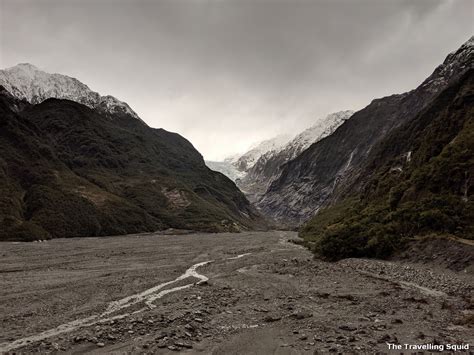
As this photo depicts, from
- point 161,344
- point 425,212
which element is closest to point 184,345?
point 161,344

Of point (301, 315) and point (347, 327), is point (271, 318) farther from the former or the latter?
point (347, 327)

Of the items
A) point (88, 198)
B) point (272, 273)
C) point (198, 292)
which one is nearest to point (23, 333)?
point (198, 292)

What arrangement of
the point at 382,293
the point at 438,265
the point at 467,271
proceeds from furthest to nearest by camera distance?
the point at 438,265 → the point at 467,271 → the point at 382,293

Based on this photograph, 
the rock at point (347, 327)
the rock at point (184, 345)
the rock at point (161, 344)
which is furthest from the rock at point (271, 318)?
the rock at point (161, 344)

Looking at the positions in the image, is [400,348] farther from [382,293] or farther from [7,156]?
[7,156]

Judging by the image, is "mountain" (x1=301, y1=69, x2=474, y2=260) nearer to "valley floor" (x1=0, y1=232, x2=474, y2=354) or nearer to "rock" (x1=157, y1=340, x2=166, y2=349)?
"valley floor" (x1=0, y1=232, x2=474, y2=354)

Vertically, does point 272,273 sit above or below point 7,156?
below

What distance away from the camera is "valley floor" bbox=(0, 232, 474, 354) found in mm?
20719

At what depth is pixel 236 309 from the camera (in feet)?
95.5

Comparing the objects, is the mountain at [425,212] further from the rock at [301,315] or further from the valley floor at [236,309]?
the rock at [301,315]

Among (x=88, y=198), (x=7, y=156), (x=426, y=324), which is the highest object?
(x=7, y=156)

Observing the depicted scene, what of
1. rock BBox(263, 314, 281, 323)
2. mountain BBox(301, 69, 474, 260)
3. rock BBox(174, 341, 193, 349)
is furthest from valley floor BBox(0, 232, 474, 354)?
mountain BBox(301, 69, 474, 260)

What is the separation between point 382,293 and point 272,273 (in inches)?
681

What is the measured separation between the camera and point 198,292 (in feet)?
120
